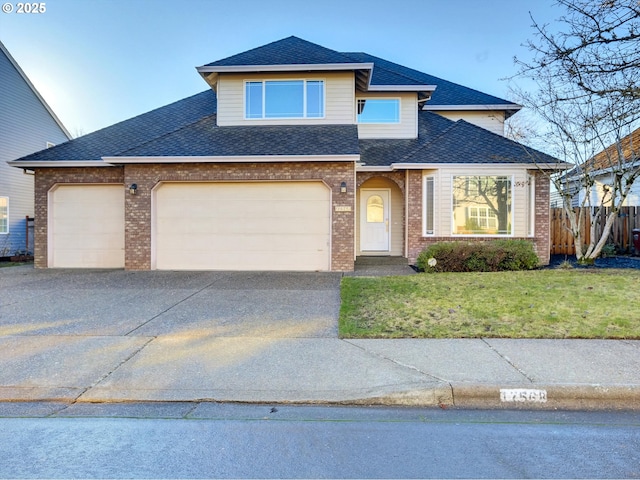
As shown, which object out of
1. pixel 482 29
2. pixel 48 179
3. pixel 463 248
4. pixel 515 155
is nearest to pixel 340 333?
pixel 463 248

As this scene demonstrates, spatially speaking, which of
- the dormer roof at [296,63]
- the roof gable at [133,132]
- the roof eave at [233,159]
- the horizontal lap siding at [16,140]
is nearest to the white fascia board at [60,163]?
the roof gable at [133,132]

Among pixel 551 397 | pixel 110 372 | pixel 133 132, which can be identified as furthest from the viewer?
pixel 133 132

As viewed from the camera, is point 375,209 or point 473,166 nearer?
point 473,166

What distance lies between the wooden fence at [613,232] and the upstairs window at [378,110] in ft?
24.4

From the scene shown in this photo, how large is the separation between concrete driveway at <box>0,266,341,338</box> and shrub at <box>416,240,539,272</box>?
2809 millimetres

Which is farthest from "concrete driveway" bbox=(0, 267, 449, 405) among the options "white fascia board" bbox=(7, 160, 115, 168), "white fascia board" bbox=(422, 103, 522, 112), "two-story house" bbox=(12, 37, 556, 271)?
"white fascia board" bbox=(422, 103, 522, 112)

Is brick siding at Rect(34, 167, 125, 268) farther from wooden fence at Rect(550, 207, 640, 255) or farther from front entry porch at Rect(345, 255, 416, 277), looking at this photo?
wooden fence at Rect(550, 207, 640, 255)

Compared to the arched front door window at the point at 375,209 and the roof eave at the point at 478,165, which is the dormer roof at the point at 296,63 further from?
the arched front door window at the point at 375,209

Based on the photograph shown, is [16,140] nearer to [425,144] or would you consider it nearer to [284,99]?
[284,99]

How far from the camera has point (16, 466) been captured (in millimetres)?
3244

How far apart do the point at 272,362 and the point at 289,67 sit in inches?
438

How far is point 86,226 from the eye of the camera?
13992 mm

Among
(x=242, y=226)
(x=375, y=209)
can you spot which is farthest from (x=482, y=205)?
(x=242, y=226)

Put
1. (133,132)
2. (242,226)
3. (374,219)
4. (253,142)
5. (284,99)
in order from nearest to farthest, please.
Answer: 1. (242,226)
2. (253,142)
3. (284,99)
4. (133,132)
5. (374,219)
